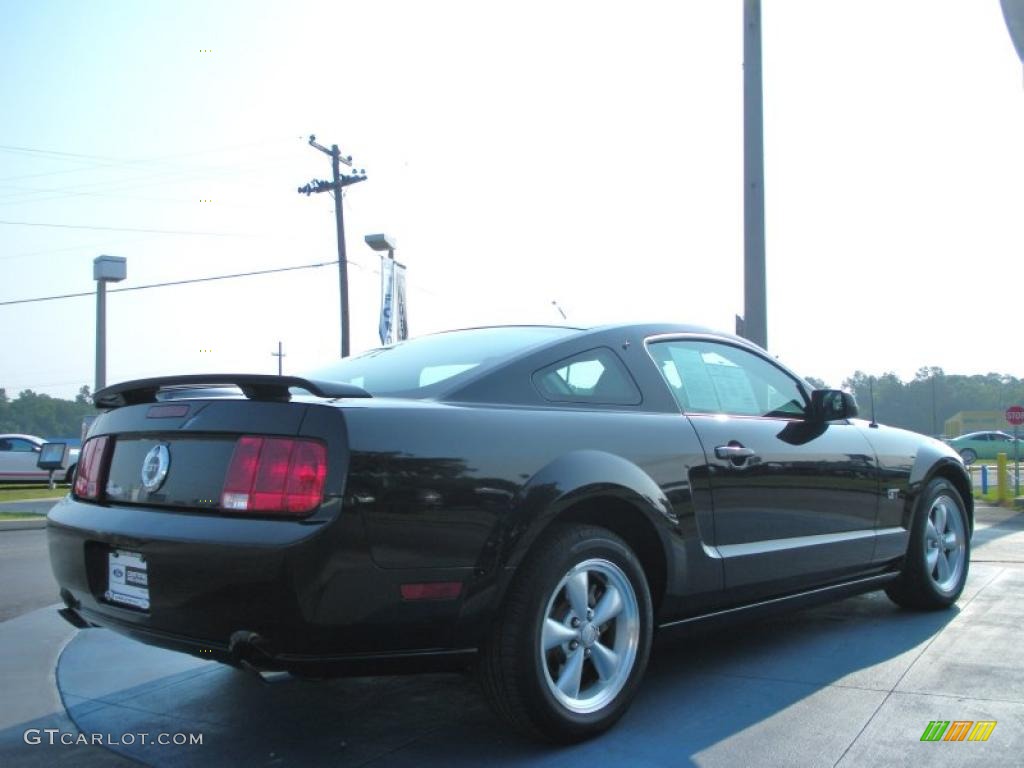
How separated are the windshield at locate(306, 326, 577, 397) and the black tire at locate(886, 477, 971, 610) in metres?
2.48

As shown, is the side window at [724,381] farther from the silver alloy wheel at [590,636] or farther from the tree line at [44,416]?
the tree line at [44,416]

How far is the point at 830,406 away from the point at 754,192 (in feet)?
19.3

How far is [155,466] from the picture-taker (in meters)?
3.01

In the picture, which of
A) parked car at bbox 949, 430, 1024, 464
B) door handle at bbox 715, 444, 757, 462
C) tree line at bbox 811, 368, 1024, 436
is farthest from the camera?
tree line at bbox 811, 368, 1024, 436

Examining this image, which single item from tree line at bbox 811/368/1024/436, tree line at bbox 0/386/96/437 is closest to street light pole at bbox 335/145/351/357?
tree line at bbox 0/386/96/437

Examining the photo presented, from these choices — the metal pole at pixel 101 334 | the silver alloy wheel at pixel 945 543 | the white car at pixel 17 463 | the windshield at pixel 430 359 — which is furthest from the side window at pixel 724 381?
the white car at pixel 17 463

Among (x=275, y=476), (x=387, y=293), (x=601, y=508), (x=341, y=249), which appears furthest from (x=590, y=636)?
(x=341, y=249)

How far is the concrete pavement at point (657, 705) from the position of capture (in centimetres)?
300

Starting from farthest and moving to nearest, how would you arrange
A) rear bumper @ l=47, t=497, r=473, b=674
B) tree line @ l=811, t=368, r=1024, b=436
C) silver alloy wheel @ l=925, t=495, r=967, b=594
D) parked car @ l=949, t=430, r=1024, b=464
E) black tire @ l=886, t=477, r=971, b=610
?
tree line @ l=811, t=368, r=1024, b=436 < parked car @ l=949, t=430, r=1024, b=464 < silver alloy wheel @ l=925, t=495, r=967, b=594 < black tire @ l=886, t=477, r=971, b=610 < rear bumper @ l=47, t=497, r=473, b=674

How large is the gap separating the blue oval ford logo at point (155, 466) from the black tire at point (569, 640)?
3.86ft

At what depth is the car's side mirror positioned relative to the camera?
4.36m

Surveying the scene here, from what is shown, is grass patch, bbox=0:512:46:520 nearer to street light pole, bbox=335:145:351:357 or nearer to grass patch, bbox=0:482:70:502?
grass patch, bbox=0:482:70:502

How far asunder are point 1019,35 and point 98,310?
21617 millimetres

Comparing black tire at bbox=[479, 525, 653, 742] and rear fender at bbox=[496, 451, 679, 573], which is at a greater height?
rear fender at bbox=[496, 451, 679, 573]
